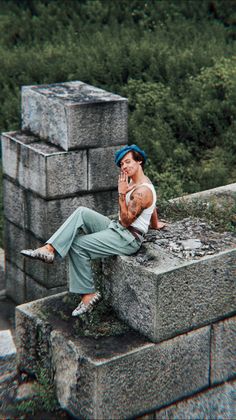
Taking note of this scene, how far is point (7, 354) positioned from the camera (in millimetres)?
6938

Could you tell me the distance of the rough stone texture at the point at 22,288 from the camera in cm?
884

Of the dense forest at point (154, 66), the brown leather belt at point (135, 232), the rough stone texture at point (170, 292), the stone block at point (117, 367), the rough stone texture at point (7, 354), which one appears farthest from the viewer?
the dense forest at point (154, 66)

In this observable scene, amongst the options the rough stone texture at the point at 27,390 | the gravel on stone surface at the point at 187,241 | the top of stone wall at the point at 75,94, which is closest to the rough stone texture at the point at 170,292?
the gravel on stone surface at the point at 187,241

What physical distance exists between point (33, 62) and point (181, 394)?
717 cm

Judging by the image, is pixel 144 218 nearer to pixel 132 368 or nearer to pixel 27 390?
pixel 132 368

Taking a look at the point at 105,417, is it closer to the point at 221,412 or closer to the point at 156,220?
the point at 221,412

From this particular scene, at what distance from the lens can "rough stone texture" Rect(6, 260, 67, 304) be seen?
8836 mm

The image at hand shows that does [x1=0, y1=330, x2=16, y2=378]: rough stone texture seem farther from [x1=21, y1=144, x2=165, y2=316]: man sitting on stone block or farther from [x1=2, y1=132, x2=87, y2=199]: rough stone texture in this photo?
[x1=2, y1=132, x2=87, y2=199]: rough stone texture

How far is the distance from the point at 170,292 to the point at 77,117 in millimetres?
2586

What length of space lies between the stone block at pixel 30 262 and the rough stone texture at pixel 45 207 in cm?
11

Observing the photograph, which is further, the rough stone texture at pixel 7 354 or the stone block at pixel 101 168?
the stone block at pixel 101 168

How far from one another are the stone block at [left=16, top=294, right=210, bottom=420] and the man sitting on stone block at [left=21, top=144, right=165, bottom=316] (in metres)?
0.36

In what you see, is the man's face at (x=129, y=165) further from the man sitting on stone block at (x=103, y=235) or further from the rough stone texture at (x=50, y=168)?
the rough stone texture at (x=50, y=168)

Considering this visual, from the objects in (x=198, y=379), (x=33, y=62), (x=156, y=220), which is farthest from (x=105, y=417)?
(x=33, y=62)
